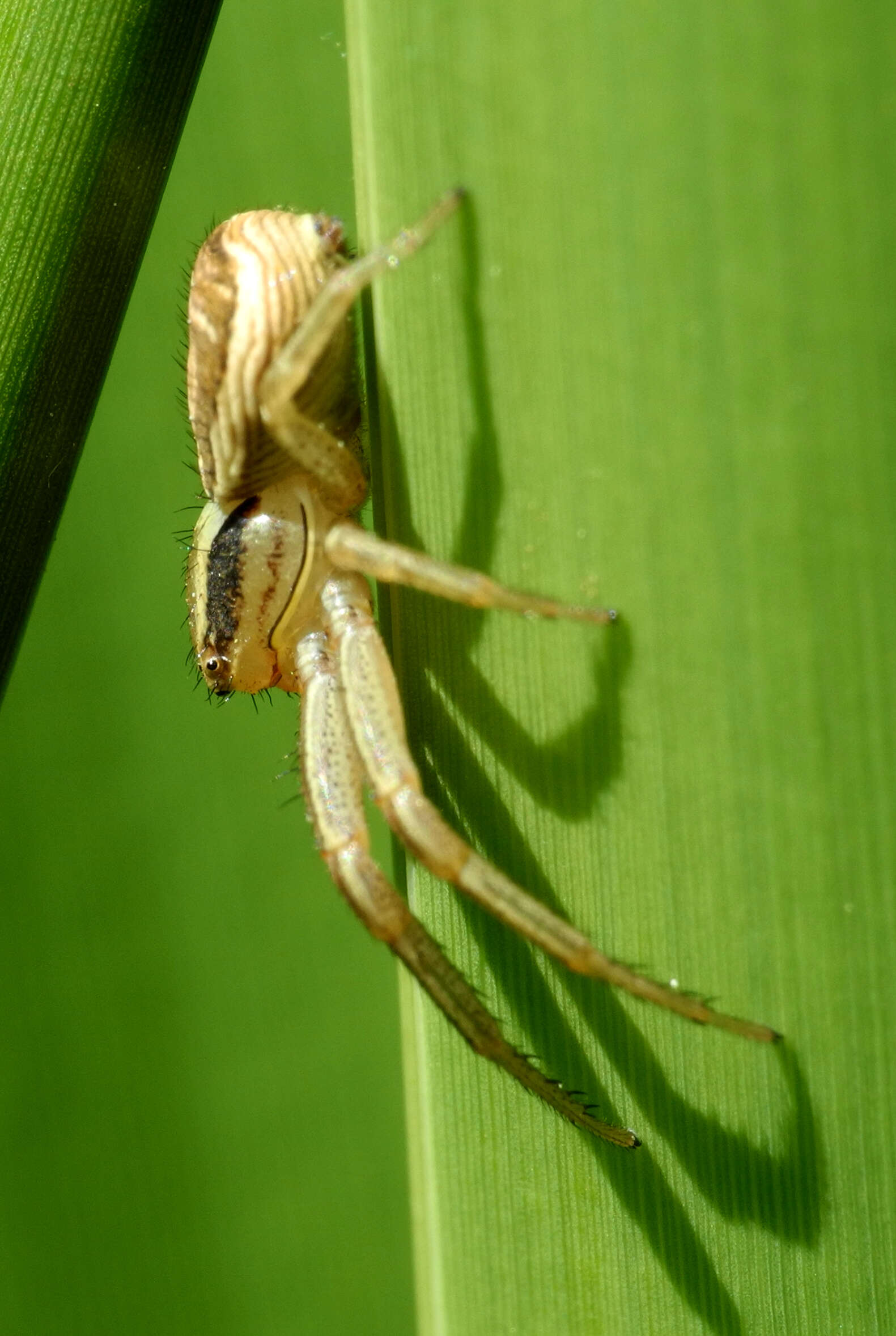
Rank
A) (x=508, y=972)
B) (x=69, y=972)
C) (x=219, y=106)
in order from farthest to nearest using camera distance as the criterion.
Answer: (x=69, y=972), (x=219, y=106), (x=508, y=972)

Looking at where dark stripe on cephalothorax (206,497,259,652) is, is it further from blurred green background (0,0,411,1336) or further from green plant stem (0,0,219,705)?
green plant stem (0,0,219,705)

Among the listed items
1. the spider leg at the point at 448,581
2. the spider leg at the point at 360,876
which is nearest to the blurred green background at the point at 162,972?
the spider leg at the point at 360,876

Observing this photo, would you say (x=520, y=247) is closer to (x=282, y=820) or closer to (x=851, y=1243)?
(x=851, y=1243)

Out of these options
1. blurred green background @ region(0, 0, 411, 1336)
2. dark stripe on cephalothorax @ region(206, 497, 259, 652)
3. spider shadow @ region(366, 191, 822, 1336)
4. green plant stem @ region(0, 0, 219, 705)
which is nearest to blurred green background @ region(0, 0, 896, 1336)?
spider shadow @ region(366, 191, 822, 1336)

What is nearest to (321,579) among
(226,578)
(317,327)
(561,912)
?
(226,578)

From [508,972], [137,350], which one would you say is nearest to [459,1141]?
[508,972]

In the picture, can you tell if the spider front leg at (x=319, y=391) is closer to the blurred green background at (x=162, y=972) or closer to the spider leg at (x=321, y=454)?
the spider leg at (x=321, y=454)
